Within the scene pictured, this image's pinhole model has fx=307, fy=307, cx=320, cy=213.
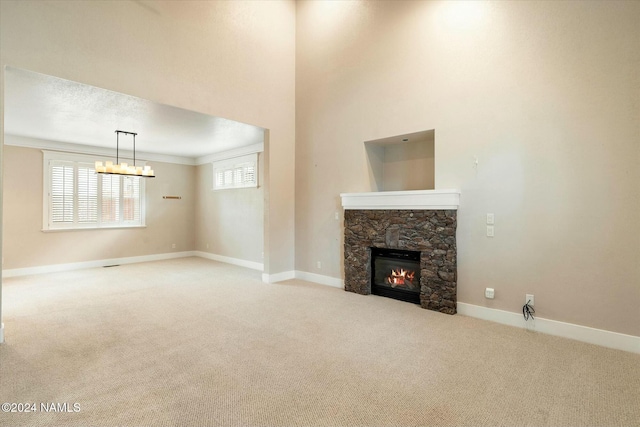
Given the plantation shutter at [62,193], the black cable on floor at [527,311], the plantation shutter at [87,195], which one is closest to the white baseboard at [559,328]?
the black cable on floor at [527,311]

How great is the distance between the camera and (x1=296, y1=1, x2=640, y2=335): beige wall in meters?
3.01

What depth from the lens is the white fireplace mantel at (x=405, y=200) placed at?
155 inches

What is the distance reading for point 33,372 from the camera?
8.26 ft

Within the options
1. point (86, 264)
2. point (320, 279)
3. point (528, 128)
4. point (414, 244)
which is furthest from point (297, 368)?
point (86, 264)

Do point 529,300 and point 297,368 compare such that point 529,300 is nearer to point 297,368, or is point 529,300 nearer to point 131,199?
point 297,368

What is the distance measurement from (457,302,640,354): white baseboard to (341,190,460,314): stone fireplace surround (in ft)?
0.97

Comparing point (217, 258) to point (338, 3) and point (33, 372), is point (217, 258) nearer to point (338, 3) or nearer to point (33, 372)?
point (33, 372)

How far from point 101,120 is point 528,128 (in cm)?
625

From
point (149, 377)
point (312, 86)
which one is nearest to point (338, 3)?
point (312, 86)

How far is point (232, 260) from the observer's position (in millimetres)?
7871

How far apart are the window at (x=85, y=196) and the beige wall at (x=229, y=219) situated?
1.55 metres

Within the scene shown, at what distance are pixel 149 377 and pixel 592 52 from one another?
5113 millimetres

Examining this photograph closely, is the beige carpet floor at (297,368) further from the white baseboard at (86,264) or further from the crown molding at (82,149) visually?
the crown molding at (82,149)

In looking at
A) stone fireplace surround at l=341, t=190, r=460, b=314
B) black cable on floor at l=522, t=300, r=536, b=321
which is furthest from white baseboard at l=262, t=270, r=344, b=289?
black cable on floor at l=522, t=300, r=536, b=321
